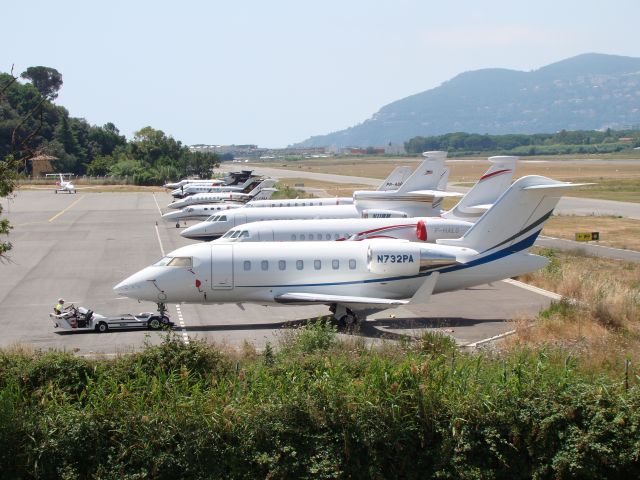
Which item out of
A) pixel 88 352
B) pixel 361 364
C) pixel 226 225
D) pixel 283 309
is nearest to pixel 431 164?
pixel 226 225

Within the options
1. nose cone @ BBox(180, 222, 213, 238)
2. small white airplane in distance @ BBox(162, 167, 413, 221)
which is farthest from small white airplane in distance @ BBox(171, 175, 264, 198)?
nose cone @ BBox(180, 222, 213, 238)

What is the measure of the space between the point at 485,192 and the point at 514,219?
1229 centimetres

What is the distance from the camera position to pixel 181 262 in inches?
1027

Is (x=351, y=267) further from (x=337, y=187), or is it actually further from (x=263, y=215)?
(x=337, y=187)

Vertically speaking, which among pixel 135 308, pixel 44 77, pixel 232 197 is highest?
pixel 44 77

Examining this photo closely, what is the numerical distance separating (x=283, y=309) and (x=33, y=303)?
9.45 meters

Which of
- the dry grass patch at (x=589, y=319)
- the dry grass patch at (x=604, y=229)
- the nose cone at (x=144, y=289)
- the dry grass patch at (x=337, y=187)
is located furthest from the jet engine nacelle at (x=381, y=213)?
the dry grass patch at (x=337, y=187)

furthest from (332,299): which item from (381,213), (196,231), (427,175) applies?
(196,231)

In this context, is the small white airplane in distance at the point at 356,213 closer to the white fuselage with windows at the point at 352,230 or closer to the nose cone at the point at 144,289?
the white fuselage with windows at the point at 352,230

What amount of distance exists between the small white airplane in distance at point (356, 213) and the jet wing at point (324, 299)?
1032cm

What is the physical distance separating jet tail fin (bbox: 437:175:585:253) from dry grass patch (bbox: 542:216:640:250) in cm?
2399

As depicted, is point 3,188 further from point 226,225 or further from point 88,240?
point 88,240

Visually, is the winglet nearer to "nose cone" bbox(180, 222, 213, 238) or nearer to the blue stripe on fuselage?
the blue stripe on fuselage

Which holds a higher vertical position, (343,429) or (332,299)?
(343,429)
